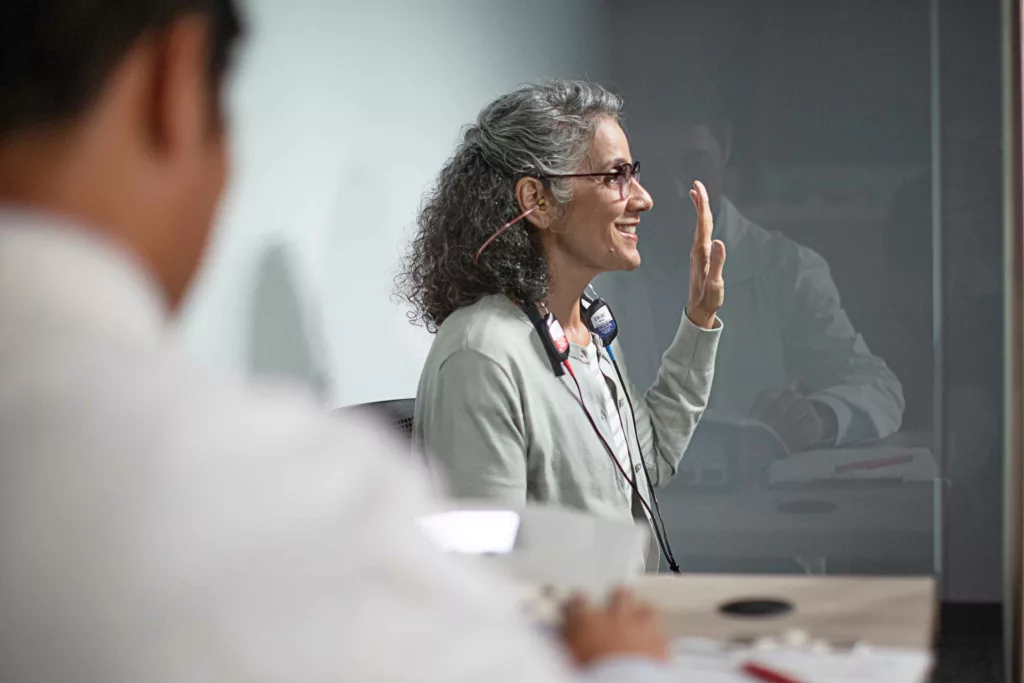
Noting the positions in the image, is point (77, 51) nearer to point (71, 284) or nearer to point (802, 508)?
point (71, 284)

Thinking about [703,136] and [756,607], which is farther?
[703,136]

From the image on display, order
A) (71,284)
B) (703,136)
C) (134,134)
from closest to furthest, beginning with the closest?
(71,284) → (134,134) → (703,136)

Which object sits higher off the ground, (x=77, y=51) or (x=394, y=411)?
(x=77, y=51)

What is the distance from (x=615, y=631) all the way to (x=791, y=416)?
1086 mm

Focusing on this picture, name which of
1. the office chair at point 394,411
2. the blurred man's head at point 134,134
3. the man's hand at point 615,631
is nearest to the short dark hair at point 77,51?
the blurred man's head at point 134,134

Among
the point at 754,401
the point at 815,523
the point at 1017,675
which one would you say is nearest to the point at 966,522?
the point at 815,523

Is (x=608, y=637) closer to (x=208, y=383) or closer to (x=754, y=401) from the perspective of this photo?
(x=208, y=383)

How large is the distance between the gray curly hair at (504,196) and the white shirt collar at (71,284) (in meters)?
1.02

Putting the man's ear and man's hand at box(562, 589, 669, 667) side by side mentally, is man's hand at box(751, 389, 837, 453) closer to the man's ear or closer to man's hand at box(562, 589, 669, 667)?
man's hand at box(562, 589, 669, 667)

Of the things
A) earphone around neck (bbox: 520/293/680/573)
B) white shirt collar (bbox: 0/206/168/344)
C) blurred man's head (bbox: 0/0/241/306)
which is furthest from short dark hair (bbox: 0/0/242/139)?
earphone around neck (bbox: 520/293/680/573)

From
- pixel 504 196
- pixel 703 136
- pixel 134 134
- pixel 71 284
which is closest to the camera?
pixel 71 284

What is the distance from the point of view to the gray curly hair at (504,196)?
1.34m

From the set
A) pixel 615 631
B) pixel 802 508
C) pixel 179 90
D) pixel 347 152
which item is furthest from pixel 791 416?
pixel 179 90

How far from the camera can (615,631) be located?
43 cm
